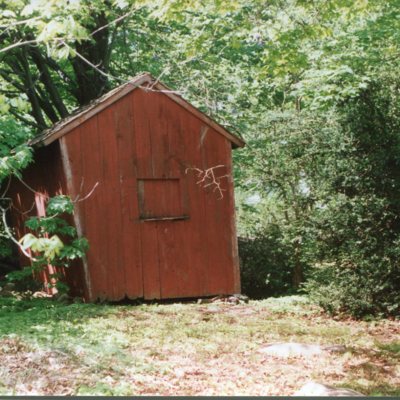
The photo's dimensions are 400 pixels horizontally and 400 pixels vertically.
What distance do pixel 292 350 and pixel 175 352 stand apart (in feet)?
5.14

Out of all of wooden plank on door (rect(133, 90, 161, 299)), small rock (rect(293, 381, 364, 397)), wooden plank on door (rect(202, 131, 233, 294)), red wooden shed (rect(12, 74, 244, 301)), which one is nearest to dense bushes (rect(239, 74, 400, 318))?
wooden plank on door (rect(202, 131, 233, 294))

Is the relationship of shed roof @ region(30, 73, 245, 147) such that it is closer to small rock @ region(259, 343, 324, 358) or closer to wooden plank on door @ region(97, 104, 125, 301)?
wooden plank on door @ region(97, 104, 125, 301)

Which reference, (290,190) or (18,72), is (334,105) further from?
(18,72)

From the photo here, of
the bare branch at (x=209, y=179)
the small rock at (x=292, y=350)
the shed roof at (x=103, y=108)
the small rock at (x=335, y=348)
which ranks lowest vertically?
the small rock at (x=335, y=348)

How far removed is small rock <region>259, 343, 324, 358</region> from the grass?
0.50 ft

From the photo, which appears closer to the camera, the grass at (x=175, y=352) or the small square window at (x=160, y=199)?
the grass at (x=175, y=352)

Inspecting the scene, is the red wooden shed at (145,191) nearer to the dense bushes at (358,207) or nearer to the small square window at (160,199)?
the small square window at (160,199)

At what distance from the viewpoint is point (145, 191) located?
11.9 m

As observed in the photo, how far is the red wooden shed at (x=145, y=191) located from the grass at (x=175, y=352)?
3.87 ft

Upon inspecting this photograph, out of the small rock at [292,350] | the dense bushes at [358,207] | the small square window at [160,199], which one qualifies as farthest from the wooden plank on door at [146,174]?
the small rock at [292,350]

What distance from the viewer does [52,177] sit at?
472 inches

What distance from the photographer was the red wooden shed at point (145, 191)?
1129cm

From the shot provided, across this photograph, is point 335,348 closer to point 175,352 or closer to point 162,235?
point 175,352

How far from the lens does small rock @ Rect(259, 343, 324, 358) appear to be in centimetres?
751
